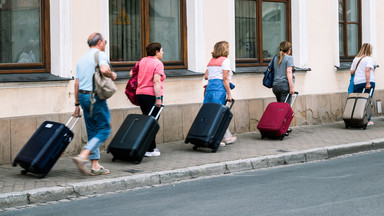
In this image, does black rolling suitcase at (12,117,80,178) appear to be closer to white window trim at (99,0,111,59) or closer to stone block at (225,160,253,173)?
stone block at (225,160,253,173)

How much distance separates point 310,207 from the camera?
6.27 m

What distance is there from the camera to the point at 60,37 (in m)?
9.90

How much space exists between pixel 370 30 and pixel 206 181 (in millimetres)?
9238

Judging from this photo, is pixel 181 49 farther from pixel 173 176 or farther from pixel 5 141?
pixel 173 176

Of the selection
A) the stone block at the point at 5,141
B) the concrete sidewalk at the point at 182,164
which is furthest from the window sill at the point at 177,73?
the stone block at the point at 5,141

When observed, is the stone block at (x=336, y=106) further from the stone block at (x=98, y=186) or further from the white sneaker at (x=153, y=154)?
the stone block at (x=98, y=186)

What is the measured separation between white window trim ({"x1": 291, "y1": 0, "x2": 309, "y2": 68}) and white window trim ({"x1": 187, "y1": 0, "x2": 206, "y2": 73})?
113 inches

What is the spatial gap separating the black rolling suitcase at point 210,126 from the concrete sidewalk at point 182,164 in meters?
0.18

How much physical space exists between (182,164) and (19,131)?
2.34 metres

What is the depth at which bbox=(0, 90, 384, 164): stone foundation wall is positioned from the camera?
363 inches

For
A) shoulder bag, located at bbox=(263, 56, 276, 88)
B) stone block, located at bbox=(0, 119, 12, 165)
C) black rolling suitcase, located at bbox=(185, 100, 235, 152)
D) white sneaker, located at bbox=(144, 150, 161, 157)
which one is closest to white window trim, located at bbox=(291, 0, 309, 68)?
shoulder bag, located at bbox=(263, 56, 276, 88)

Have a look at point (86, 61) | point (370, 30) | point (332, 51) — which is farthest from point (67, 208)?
point (370, 30)

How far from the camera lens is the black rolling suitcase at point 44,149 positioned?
308 inches

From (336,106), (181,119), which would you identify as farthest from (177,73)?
(336,106)
